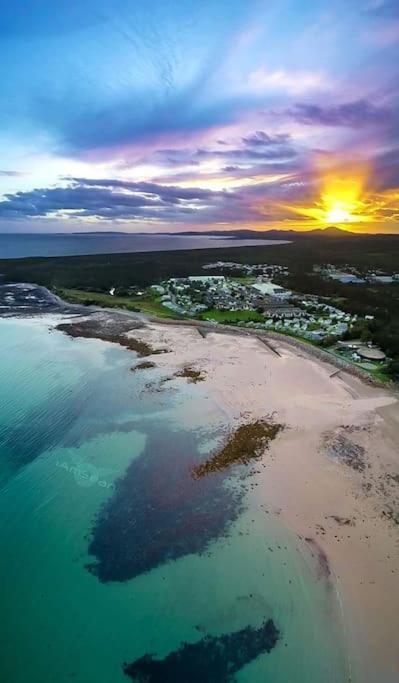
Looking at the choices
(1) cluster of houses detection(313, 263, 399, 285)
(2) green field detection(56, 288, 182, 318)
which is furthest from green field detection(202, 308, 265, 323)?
(1) cluster of houses detection(313, 263, 399, 285)

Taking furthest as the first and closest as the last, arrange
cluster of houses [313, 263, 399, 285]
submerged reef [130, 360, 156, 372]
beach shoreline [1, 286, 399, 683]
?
cluster of houses [313, 263, 399, 285] → submerged reef [130, 360, 156, 372] → beach shoreline [1, 286, 399, 683]

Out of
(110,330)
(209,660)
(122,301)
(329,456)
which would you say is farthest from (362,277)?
(209,660)

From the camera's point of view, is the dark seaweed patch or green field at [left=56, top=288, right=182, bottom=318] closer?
the dark seaweed patch

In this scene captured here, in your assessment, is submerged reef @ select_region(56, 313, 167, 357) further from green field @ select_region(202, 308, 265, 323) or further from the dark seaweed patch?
the dark seaweed patch

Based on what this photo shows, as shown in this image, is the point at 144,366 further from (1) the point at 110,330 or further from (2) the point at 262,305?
(2) the point at 262,305

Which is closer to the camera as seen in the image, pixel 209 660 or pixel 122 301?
pixel 209 660

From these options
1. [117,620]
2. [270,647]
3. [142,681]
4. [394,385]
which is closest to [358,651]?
[270,647]
